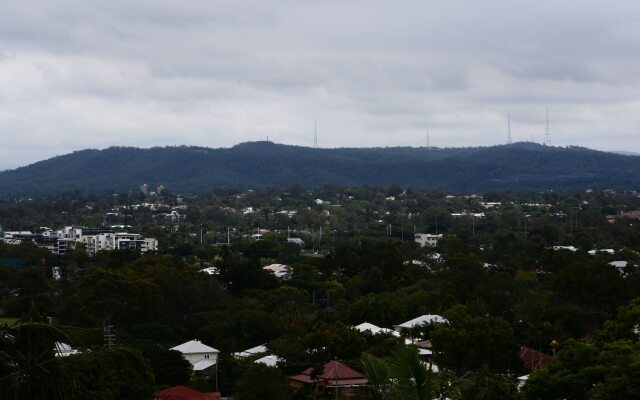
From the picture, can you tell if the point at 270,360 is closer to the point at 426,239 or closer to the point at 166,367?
the point at 166,367

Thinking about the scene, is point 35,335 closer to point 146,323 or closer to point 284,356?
point 284,356

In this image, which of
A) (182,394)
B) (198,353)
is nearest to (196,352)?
(198,353)

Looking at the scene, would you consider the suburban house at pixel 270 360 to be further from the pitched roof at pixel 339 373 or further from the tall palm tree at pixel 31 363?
the tall palm tree at pixel 31 363

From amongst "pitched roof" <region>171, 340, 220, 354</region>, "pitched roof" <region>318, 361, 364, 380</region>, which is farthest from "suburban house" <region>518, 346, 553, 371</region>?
"pitched roof" <region>171, 340, 220, 354</region>

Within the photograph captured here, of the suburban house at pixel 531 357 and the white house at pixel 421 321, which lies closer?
the suburban house at pixel 531 357

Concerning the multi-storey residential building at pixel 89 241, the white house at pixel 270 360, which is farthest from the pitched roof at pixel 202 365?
the multi-storey residential building at pixel 89 241
